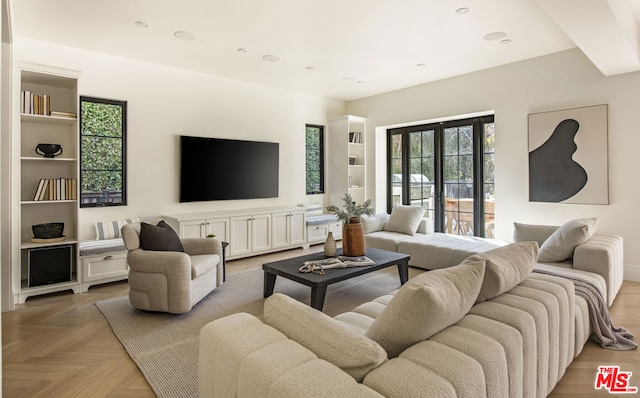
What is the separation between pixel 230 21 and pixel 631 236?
5.04 meters

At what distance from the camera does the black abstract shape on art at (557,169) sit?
177 inches

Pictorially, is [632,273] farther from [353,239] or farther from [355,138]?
[355,138]

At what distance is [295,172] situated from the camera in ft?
21.6

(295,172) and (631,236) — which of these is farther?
(295,172)

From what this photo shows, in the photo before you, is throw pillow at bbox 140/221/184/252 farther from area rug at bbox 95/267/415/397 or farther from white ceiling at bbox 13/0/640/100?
white ceiling at bbox 13/0/640/100

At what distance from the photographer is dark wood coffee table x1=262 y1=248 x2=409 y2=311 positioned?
3.03m

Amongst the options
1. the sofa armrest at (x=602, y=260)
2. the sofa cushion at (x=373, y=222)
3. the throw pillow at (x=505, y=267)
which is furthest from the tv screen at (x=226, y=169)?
the sofa armrest at (x=602, y=260)

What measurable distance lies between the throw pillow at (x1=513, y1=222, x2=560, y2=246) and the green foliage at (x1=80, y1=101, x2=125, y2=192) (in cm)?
485

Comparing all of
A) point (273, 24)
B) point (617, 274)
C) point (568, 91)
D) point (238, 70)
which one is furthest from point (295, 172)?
point (617, 274)

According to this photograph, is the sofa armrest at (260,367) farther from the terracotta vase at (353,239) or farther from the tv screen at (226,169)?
the tv screen at (226,169)

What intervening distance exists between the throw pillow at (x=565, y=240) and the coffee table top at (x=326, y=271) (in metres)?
1.34

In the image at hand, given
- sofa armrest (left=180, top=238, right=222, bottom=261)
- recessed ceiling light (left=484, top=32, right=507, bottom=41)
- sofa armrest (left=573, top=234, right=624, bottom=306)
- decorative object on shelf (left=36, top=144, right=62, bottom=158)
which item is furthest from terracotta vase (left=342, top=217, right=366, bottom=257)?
decorative object on shelf (left=36, top=144, right=62, bottom=158)

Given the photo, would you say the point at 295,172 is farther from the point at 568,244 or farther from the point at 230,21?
the point at 568,244

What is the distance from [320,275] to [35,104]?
133 inches
